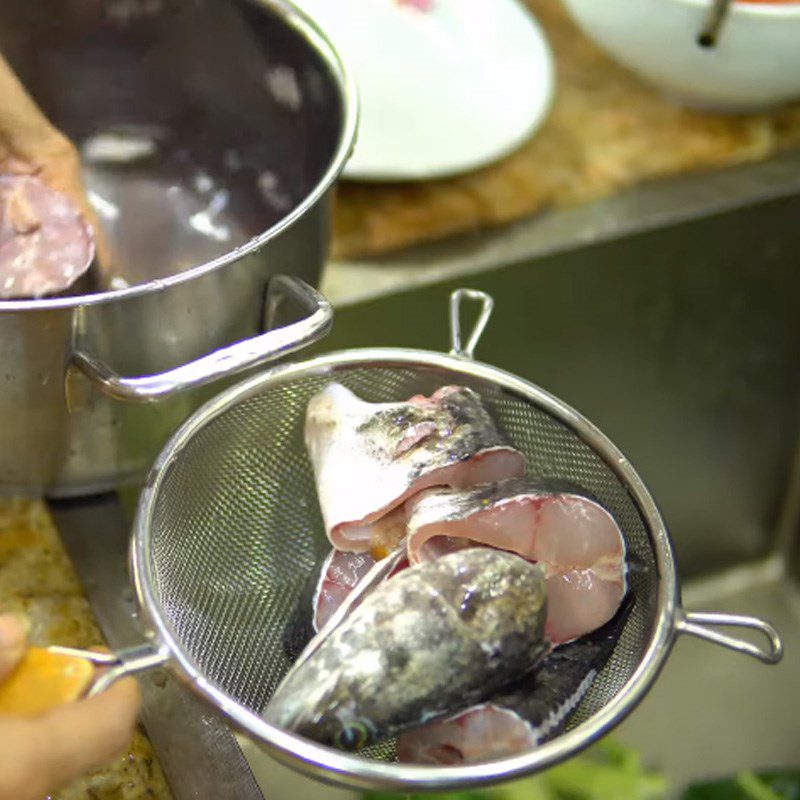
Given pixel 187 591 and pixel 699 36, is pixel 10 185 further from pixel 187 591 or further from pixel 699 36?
pixel 699 36

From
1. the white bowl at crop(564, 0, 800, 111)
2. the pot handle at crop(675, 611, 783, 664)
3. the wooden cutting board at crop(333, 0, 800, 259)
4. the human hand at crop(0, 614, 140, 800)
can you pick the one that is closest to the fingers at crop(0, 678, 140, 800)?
the human hand at crop(0, 614, 140, 800)

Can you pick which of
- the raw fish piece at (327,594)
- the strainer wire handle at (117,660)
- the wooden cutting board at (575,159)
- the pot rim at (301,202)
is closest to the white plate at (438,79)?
the wooden cutting board at (575,159)

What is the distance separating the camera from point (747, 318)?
40.4 inches

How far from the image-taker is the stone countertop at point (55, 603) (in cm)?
59

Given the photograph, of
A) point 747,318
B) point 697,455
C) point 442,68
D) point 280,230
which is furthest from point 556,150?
point 280,230

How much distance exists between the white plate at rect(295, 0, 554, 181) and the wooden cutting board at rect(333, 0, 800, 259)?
0.03 m

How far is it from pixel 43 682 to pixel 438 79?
0.64 meters

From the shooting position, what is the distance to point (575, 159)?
0.97 m

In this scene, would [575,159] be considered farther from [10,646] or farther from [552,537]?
[10,646]

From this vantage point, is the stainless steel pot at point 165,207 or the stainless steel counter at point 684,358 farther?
the stainless steel counter at point 684,358

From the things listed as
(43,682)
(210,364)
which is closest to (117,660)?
(43,682)

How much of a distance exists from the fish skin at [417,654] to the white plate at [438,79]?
436mm

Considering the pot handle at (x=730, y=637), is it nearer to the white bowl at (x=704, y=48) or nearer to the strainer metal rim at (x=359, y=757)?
the strainer metal rim at (x=359, y=757)

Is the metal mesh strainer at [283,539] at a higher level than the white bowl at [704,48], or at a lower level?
lower
